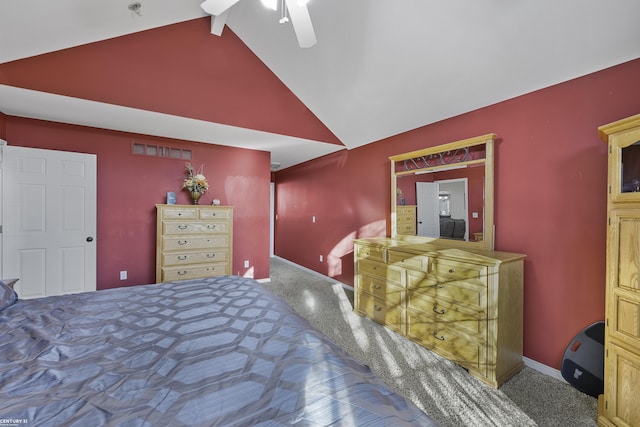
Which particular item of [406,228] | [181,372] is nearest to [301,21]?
[181,372]

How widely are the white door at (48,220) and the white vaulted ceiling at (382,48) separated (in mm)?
584

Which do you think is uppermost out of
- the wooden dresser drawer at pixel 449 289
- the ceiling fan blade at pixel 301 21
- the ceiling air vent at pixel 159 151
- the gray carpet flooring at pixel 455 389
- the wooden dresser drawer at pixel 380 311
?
the ceiling fan blade at pixel 301 21

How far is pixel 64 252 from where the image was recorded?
317 centimetres

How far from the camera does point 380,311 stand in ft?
9.80

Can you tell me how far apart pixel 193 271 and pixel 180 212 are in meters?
0.83

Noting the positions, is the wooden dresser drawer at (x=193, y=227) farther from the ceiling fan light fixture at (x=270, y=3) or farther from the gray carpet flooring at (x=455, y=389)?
the ceiling fan light fixture at (x=270, y=3)

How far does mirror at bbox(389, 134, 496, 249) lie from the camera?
2595 millimetres

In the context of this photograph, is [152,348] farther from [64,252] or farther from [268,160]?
[268,160]

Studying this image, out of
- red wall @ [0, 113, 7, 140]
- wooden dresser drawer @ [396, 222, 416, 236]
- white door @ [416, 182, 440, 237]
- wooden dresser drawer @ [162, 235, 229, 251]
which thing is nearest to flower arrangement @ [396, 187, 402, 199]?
white door @ [416, 182, 440, 237]

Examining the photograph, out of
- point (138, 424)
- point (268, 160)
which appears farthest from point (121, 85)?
point (138, 424)

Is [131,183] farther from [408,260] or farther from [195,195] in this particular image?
[408,260]

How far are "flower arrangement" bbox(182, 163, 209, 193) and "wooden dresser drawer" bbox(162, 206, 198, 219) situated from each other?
37 centimetres

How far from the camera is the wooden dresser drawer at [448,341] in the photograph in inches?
81.7

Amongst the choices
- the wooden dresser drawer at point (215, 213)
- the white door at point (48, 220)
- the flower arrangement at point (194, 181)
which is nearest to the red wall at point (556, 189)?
the wooden dresser drawer at point (215, 213)
